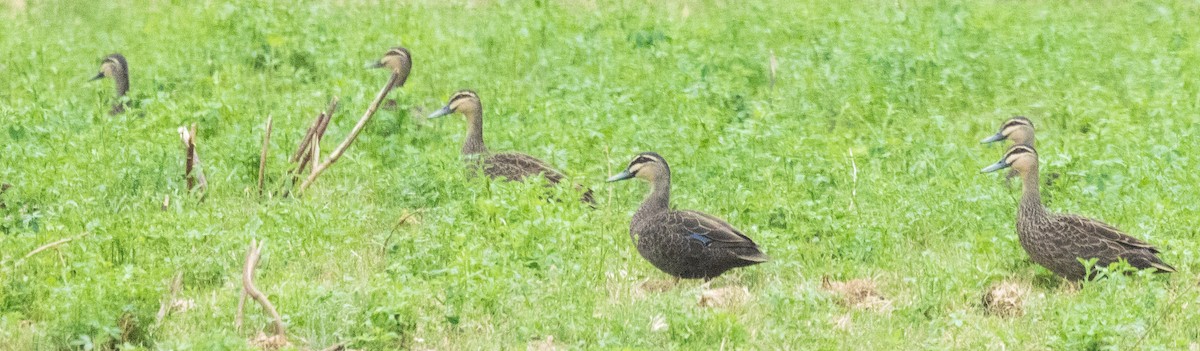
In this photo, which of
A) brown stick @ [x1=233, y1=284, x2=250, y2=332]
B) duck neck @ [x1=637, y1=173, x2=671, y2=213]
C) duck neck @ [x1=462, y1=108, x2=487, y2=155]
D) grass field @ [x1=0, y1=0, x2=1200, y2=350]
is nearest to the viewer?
brown stick @ [x1=233, y1=284, x2=250, y2=332]

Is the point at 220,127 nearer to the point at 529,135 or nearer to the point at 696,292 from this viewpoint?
the point at 529,135

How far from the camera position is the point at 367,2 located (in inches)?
696

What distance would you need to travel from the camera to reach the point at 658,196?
9977 millimetres

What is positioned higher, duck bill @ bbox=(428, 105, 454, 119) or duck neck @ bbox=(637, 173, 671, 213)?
duck neck @ bbox=(637, 173, 671, 213)

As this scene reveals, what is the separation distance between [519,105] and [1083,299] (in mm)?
5899

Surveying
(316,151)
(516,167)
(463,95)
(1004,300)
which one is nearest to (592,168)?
(516,167)

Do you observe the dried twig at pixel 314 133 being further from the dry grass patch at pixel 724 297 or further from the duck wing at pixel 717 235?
the dry grass patch at pixel 724 297

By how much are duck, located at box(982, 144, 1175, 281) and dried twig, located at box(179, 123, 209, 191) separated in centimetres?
499

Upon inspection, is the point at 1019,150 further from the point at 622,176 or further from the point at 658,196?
the point at 622,176

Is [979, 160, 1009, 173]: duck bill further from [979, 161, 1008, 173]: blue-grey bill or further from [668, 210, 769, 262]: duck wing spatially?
[668, 210, 769, 262]: duck wing

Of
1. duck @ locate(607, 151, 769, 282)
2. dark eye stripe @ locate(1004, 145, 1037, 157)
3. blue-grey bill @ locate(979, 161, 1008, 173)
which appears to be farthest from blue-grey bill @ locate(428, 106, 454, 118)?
dark eye stripe @ locate(1004, 145, 1037, 157)

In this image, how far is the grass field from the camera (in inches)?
318

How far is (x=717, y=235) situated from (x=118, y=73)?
6.79m

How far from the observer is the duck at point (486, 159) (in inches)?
431
